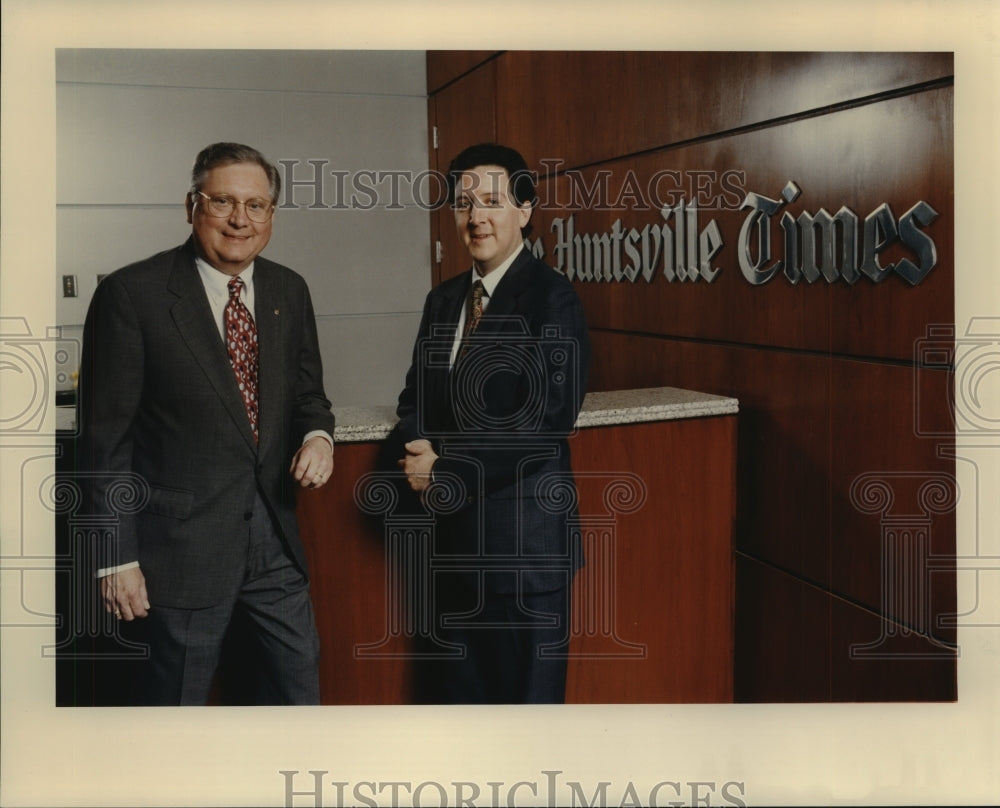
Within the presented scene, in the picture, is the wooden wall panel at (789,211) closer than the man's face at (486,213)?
Yes

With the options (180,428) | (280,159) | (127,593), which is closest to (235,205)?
(280,159)

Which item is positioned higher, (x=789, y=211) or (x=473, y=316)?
(x=789, y=211)

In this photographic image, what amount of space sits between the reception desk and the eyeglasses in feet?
1.85

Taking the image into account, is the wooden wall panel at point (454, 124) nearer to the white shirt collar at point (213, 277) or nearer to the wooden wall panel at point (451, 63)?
the wooden wall panel at point (451, 63)

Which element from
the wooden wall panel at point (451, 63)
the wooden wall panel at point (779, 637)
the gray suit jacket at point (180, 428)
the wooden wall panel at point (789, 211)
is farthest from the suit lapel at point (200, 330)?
the wooden wall panel at point (779, 637)

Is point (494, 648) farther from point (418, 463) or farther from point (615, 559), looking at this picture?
point (418, 463)

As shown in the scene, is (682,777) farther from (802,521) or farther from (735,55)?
(735,55)

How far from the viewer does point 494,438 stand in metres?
2.70

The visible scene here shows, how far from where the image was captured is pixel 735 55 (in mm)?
2732

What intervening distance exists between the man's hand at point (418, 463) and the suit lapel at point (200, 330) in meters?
0.43

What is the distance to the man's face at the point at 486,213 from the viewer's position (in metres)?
2.72

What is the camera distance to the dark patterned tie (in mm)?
2711

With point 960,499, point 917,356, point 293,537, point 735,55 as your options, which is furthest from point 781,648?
point 735,55

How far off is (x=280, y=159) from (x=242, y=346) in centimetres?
50
